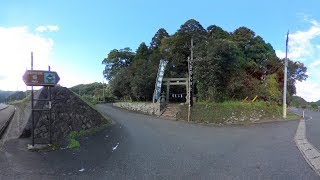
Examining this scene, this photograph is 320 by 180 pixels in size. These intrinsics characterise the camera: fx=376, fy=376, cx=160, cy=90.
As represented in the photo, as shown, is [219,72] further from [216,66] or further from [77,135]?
[77,135]

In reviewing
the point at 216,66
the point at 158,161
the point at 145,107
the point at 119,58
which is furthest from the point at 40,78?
the point at 119,58

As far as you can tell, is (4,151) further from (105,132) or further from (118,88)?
(118,88)

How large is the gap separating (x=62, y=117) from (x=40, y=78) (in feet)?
14.9

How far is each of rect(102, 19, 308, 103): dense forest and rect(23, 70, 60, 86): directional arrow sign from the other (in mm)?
20085

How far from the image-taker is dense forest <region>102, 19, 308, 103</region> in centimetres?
3338

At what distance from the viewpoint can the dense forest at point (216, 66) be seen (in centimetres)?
3338

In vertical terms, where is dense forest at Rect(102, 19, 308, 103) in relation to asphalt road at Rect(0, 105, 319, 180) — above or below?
above

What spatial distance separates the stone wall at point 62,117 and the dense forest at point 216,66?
48.1 ft

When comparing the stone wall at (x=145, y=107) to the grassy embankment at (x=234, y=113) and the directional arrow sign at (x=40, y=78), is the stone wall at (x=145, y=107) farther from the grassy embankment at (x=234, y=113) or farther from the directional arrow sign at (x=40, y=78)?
the directional arrow sign at (x=40, y=78)

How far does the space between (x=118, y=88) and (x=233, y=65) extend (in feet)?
66.5

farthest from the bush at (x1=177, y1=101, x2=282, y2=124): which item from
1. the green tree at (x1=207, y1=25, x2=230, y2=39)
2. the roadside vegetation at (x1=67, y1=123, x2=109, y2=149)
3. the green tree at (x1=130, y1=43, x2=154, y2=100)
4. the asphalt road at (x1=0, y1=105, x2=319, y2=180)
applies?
the asphalt road at (x1=0, y1=105, x2=319, y2=180)

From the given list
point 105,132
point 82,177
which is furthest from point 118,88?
point 82,177

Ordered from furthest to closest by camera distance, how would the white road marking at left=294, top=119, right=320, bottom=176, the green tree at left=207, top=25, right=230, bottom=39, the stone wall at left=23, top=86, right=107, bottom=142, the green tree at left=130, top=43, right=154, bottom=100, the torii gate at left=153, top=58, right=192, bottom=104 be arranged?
the green tree at left=130, top=43, right=154, bottom=100
the green tree at left=207, top=25, right=230, bottom=39
the torii gate at left=153, top=58, right=192, bottom=104
the stone wall at left=23, top=86, right=107, bottom=142
the white road marking at left=294, top=119, right=320, bottom=176

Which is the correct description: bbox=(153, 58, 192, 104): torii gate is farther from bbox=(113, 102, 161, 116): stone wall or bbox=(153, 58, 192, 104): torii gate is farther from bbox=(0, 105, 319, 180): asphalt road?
bbox=(0, 105, 319, 180): asphalt road
